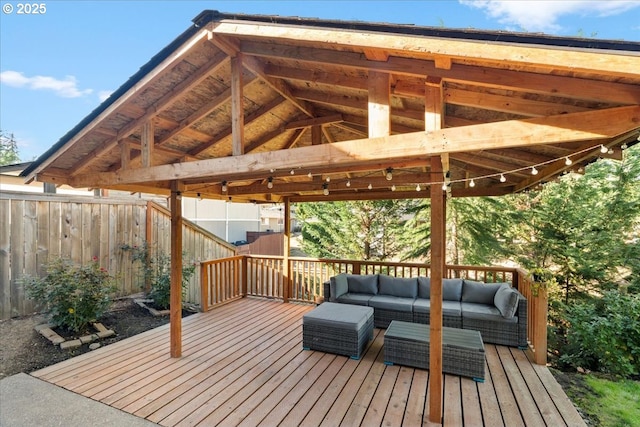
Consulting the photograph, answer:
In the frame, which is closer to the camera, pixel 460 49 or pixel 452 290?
pixel 460 49

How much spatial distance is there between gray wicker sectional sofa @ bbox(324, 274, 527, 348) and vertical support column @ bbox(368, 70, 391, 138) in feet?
11.7

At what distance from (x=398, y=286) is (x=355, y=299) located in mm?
893

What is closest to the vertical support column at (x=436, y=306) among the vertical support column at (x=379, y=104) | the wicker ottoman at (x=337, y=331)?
the vertical support column at (x=379, y=104)

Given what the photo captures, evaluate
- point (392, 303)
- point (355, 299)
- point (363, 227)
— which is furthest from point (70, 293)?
point (363, 227)

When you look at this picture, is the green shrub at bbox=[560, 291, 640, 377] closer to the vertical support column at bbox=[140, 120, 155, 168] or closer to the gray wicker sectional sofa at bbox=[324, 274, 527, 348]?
the gray wicker sectional sofa at bbox=[324, 274, 527, 348]

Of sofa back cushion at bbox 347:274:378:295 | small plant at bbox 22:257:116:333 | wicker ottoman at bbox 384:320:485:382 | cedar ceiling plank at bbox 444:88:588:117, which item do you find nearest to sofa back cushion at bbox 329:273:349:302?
sofa back cushion at bbox 347:274:378:295

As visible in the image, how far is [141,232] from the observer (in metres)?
6.52

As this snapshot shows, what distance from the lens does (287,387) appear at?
3400 mm

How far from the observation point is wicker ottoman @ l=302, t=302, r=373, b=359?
4.16 meters

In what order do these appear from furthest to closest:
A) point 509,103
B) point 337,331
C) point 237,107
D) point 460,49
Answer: point 337,331, point 237,107, point 509,103, point 460,49

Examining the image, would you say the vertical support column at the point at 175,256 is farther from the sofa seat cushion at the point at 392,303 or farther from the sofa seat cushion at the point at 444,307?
the sofa seat cushion at the point at 444,307

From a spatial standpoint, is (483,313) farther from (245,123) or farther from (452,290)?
(245,123)

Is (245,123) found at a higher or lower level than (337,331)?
higher

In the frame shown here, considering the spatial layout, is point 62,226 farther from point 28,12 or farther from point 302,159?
point 302,159
